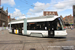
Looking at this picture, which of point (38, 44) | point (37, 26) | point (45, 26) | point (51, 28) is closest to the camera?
point (38, 44)

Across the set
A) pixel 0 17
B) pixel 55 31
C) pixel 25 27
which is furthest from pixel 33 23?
pixel 0 17

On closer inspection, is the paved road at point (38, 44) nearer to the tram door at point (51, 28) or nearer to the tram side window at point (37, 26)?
the tram door at point (51, 28)

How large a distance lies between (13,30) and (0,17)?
3950 cm

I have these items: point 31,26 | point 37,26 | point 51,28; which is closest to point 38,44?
point 51,28

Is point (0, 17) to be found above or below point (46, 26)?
above

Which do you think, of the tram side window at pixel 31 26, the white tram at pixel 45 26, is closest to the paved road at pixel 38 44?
the white tram at pixel 45 26

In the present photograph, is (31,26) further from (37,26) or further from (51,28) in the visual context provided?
(51,28)

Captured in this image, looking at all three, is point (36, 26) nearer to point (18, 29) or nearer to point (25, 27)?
point (25, 27)

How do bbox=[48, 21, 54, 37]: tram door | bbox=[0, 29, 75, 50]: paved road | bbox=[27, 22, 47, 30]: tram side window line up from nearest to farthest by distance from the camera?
bbox=[0, 29, 75, 50]: paved road < bbox=[48, 21, 54, 37]: tram door < bbox=[27, 22, 47, 30]: tram side window

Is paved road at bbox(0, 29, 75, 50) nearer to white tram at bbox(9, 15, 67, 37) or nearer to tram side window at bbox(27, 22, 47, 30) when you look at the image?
white tram at bbox(9, 15, 67, 37)

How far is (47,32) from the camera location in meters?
9.67

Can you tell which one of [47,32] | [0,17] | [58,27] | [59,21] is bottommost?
[47,32]

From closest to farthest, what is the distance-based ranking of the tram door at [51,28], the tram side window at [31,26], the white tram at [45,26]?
the white tram at [45,26], the tram door at [51,28], the tram side window at [31,26]

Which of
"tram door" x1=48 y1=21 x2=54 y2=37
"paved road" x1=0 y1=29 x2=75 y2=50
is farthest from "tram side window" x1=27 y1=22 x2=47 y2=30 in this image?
"paved road" x1=0 y1=29 x2=75 y2=50
